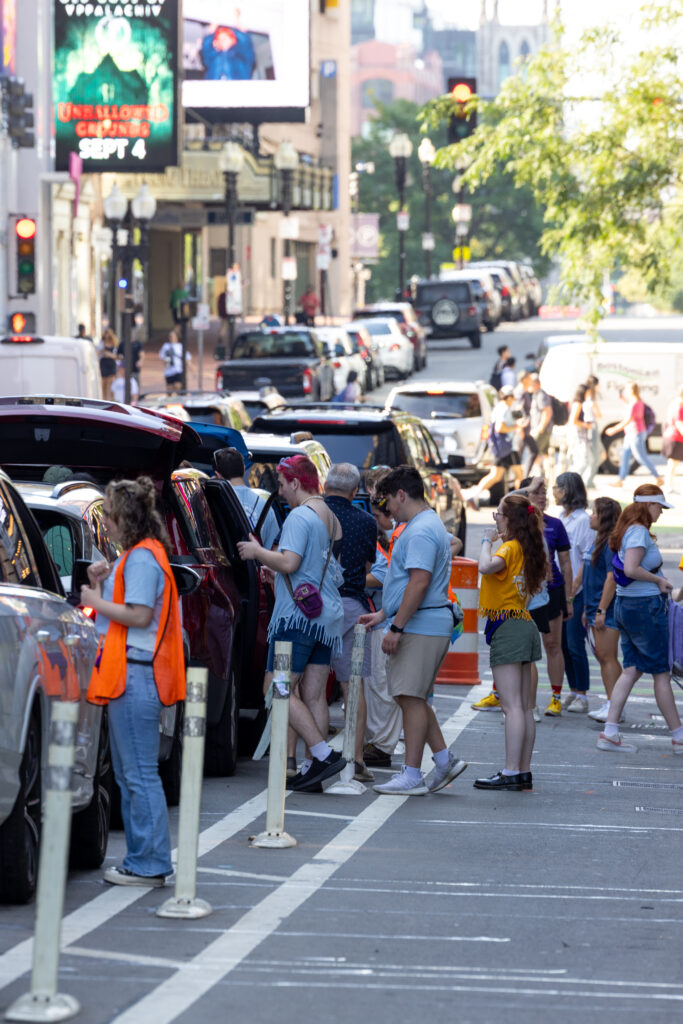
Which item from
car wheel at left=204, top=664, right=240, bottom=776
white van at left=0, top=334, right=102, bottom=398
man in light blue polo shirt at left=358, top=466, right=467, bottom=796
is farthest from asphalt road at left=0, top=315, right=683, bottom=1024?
white van at left=0, top=334, right=102, bottom=398

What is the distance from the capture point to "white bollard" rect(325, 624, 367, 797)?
36.6ft

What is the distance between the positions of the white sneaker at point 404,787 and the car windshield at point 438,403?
815 inches

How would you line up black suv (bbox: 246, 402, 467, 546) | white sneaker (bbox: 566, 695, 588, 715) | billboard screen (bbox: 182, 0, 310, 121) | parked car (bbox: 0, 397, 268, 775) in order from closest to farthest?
1. parked car (bbox: 0, 397, 268, 775)
2. white sneaker (bbox: 566, 695, 588, 715)
3. black suv (bbox: 246, 402, 467, 546)
4. billboard screen (bbox: 182, 0, 310, 121)

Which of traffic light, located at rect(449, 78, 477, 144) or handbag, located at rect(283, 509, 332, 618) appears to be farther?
traffic light, located at rect(449, 78, 477, 144)

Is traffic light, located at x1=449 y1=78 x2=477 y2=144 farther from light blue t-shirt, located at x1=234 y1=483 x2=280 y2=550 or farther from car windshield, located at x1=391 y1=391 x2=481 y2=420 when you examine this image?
light blue t-shirt, located at x1=234 y1=483 x2=280 y2=550

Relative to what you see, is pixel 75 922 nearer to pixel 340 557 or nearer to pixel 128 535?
pixel 128 535

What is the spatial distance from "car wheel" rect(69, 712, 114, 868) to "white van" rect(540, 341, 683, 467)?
2657cm

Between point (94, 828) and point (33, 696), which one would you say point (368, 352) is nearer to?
point (94, 828)

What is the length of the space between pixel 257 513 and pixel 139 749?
6.74 m

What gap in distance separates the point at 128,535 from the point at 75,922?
5.06ft

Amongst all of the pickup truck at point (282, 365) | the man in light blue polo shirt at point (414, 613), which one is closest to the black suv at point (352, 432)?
the man in light blue polo shirt at point (414, 613)

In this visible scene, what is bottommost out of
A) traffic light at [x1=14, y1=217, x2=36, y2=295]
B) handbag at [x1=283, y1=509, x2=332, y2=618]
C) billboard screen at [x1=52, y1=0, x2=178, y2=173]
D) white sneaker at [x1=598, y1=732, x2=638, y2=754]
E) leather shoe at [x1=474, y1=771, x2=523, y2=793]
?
white sneaker at [x1=598, y1=732, x2=638, y2=754]

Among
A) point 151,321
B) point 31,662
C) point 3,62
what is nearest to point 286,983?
point 31,662

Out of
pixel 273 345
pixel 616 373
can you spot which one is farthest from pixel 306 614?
pixel 273 345
